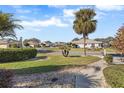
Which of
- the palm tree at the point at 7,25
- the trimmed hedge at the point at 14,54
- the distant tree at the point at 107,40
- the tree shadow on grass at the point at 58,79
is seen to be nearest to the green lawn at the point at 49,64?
the tree shadow on grass at the point at 58,79

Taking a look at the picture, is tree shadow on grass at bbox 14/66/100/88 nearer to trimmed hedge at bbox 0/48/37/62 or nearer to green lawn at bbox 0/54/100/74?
green lawn at bbox 0/54/100/74

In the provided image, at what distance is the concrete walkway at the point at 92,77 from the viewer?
11.9 metres

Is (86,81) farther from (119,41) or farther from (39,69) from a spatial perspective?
(39,69)

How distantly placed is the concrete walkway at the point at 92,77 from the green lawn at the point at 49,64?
1.59 feet

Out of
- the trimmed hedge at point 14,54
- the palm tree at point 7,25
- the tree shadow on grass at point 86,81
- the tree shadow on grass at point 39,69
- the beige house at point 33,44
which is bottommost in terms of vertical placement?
the tree shadow on grass at point 86,81

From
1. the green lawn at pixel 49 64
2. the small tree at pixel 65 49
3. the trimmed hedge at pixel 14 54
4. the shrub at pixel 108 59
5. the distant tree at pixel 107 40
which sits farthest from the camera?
the trimmed hedge at pixel 14 54

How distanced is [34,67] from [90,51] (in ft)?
9.22

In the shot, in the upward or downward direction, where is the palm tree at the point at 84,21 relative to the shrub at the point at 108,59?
Answer: upward

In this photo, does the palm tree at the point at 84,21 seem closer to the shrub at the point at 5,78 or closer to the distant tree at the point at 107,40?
the distant tree at the point at 107,40

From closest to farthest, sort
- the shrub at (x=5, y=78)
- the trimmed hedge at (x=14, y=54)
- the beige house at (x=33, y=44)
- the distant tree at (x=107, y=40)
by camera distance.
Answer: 1. the shrub at (x=5, y=78)
2. the distant tree at (x=107, y=40)
3. the beige house at (x=33, y=44)
4. the trimmed hedge at (x=14, y=54)

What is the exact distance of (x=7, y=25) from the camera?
499 inches

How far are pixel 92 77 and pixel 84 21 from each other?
238 centimetres

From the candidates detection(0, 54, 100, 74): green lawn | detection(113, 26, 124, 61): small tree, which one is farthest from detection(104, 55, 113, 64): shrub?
detection(113, 26, 124, 61): small tree
